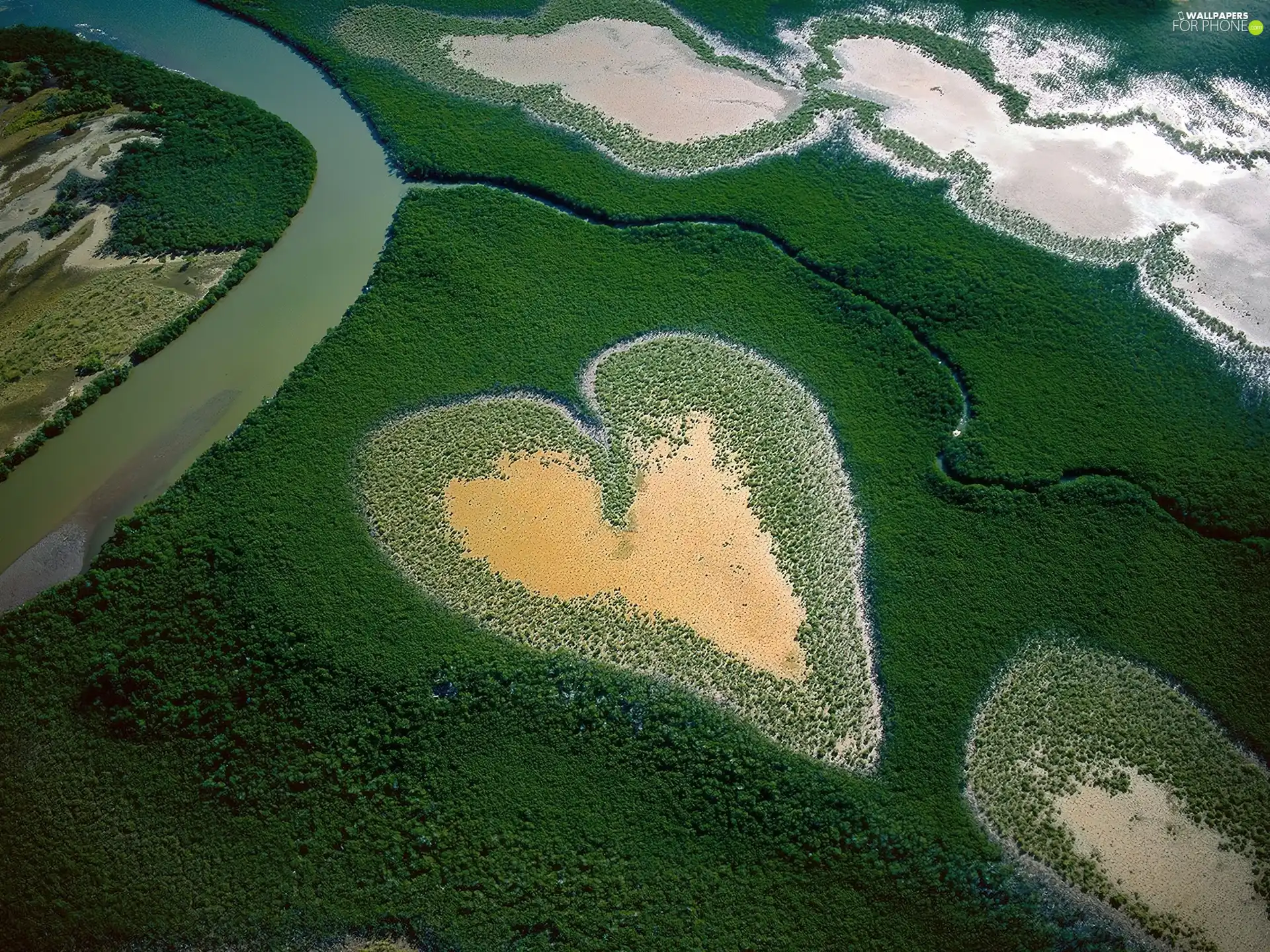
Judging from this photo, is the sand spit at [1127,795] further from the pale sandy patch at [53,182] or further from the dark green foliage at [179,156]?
the pale sandy patch at [53,182]

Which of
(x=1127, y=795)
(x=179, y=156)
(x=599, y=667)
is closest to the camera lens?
(x=1127, y=795)

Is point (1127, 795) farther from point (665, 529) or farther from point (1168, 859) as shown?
point (665, 529)

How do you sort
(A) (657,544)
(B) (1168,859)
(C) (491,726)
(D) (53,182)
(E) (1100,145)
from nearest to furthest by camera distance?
(B) (1168,859) → (C) (491,726) → (A) (657,544) → (E) (1100,145) → (D) (53,182)

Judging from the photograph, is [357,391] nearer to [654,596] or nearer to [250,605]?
[250,605]

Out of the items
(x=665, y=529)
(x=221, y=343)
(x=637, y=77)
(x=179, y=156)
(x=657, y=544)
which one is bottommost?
(x=657, y=544)

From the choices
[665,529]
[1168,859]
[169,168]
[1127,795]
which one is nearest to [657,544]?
[665,529]

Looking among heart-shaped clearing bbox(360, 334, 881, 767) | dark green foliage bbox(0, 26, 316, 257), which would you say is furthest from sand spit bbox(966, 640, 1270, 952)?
dark green foliage bbox(0, 26, 316, 257)

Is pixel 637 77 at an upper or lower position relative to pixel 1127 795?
upper
